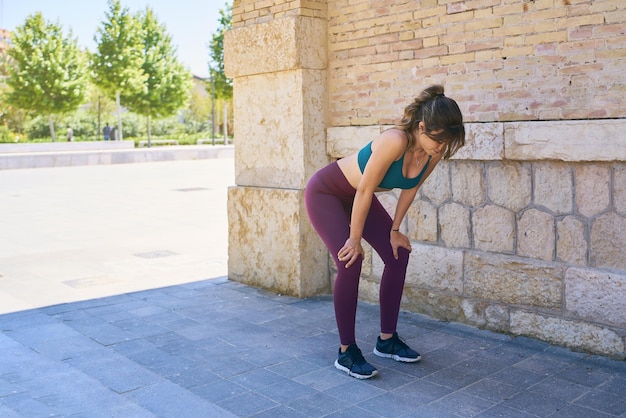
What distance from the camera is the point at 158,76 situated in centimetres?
4450

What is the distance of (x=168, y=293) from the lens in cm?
641

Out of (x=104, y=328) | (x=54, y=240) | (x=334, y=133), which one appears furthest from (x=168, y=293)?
(x=54, y=240)

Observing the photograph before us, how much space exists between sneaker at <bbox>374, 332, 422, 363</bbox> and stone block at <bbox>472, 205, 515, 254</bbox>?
3.33 ft

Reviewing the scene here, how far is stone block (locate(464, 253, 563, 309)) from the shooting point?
4.64m

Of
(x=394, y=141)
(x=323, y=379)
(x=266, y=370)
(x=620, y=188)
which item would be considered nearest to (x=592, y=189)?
(x=620, y=188)

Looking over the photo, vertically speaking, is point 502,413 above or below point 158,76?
below

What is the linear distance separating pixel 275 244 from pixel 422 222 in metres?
1.49

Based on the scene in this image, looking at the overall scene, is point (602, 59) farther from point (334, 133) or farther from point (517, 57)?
point (334, 133)

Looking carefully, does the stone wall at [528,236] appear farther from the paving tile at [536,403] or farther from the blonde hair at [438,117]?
the blonde hair at [438,117]

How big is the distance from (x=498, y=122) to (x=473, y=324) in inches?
56.3

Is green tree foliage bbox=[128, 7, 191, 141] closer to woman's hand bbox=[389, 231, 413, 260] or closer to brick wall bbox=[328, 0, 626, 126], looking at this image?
brick wall bbox=[328, 0, 626, 126]

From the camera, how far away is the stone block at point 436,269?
17.0ft

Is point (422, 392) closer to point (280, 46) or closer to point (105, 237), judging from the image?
point (280, 46)

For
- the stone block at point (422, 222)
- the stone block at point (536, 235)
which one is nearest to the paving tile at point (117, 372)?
the stone block at point (422, 222)
